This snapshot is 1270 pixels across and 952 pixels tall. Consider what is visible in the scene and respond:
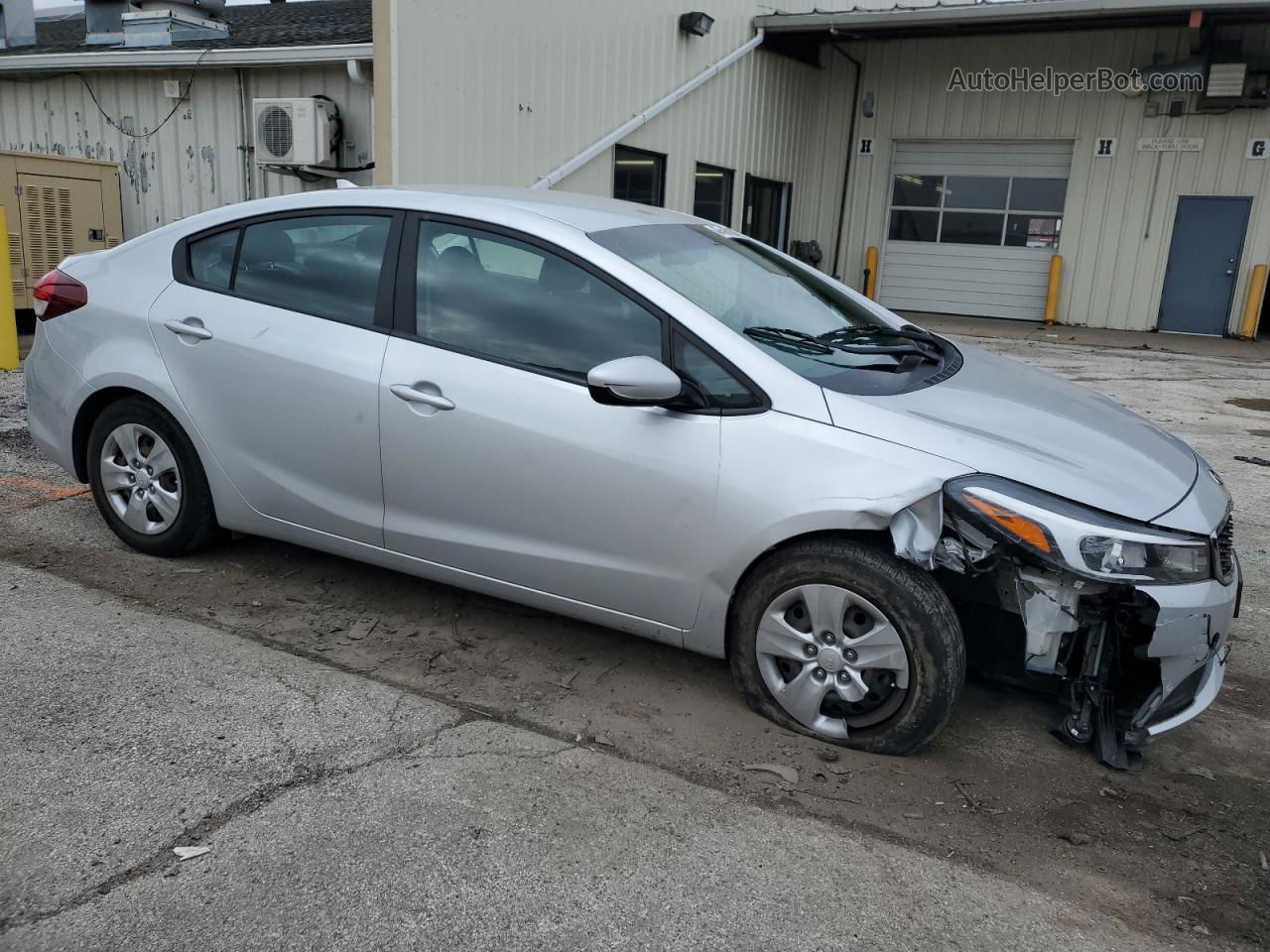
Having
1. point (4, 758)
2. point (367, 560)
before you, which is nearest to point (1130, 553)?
point (367, 560)

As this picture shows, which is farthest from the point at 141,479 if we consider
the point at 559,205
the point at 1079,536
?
the point at 1079,536

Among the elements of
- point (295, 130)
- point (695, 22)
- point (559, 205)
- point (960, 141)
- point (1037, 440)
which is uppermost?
point (695, 22)

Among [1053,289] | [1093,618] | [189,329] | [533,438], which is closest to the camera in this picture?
[1093,618]

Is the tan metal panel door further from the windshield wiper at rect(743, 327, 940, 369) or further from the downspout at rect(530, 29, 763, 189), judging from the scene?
the windshield wiper at rect(743, 327, 940, 369)

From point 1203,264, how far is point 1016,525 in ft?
53.1

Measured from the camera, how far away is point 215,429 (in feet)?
13.2

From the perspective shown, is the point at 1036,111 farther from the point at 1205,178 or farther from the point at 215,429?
the point at 215,429

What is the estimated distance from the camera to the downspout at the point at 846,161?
58.1 feet

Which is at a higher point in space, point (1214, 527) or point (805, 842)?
point (1214, 527)

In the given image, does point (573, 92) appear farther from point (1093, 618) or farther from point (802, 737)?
point (1093, 618)

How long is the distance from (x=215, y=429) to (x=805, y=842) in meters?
2.70

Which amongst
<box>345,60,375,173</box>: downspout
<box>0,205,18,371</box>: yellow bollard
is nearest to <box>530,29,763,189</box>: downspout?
<box>345,60,375,173</box>: downspout

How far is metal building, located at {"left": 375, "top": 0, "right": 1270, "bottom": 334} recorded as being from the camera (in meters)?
12.8

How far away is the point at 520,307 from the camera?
3.54 meters
